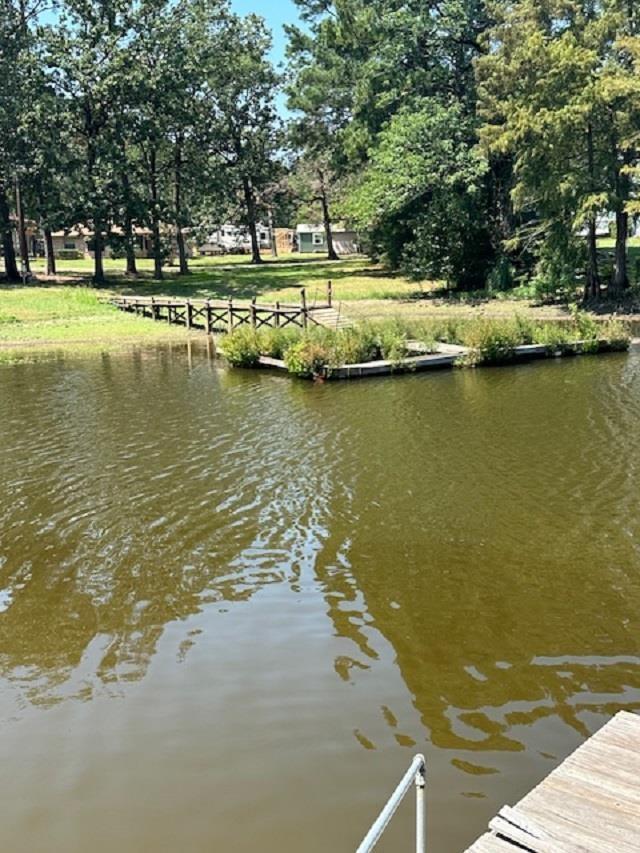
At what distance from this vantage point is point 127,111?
46.3m

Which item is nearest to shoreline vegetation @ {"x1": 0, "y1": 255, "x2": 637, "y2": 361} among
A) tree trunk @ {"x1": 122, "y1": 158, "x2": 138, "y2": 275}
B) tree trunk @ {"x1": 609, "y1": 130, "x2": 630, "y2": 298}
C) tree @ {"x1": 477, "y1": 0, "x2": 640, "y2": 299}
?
tree trunk @ {"x1": 609, "y1": 130, "x2": 630, "y2": 298}

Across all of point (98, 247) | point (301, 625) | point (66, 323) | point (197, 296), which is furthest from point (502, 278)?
point (301, 625)

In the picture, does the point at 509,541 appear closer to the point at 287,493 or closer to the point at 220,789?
the point at 287,493

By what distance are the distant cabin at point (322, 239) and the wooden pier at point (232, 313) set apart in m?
45.2

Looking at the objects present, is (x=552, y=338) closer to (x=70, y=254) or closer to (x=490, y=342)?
(x=490, y=342)

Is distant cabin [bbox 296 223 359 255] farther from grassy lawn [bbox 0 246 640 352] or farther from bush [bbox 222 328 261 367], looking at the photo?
bush [bbox 222 328 261 367]

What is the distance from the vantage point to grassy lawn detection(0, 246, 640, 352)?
31453mm

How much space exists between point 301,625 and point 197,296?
38457mm

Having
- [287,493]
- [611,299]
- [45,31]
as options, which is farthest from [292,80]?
[287,493]

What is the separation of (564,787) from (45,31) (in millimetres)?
49868

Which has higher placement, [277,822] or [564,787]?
[564,787]

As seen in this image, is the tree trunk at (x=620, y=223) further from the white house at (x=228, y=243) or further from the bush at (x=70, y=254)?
the bush at (x=70, y=254)

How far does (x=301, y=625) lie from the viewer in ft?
22.4

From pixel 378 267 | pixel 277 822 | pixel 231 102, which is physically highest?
pixel 231 102
